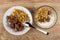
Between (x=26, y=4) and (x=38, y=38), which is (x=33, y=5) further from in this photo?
(x=38, y=38)

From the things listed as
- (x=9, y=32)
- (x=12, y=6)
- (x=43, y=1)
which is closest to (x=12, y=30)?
(x=9, y=32)

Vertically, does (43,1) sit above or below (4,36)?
above

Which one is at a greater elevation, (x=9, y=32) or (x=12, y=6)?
(x=12, y=6)

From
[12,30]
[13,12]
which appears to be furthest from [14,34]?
[13,12]

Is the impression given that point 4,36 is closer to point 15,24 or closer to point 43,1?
point 15,24

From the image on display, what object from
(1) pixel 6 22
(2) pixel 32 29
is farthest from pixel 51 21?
(1) pixel 6 22

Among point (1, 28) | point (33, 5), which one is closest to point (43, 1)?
point (33, 5)

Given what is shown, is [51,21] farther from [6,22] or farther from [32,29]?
[6,22]
